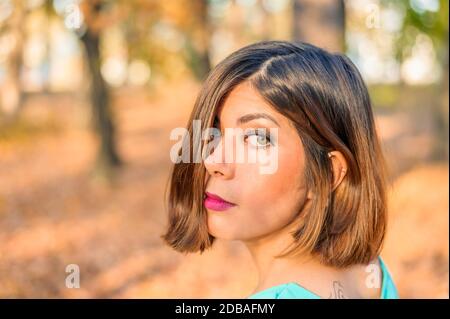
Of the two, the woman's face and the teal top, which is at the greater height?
the woman's face

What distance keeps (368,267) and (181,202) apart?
0.69 m

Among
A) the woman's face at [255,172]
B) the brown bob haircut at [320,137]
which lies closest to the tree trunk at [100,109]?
the brown bob haircut at [320,137]

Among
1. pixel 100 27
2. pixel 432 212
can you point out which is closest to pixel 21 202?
pixel 100 27

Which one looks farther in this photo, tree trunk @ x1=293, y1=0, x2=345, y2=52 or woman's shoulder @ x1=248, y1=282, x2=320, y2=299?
tree trunk @ x1=293, y1=0, x2=345, y2=52

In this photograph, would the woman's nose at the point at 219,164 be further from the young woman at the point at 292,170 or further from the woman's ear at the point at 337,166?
the woman's ear at the point at 337,166

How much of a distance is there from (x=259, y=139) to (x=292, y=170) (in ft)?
0.45

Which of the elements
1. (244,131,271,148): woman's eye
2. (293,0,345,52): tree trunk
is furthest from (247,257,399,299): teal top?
(293,0,345,52): tree trunk

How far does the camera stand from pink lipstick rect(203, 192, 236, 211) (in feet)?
5.68

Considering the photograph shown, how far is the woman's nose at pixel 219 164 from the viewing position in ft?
5.45

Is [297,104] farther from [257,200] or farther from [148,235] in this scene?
[148,235]

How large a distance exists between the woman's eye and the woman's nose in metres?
0.09

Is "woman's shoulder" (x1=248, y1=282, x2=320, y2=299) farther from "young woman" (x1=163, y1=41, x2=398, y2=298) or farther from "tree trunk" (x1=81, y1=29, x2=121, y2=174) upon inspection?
"tree trunk" (x1=81, y1=29, x2=121, y2=174)

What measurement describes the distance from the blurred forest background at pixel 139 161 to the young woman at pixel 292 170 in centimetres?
68
